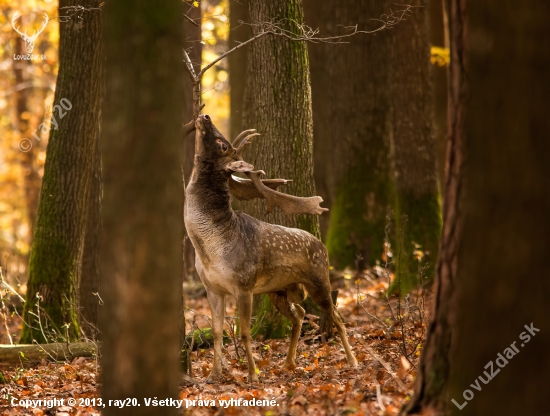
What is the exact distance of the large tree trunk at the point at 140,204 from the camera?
15.6ft

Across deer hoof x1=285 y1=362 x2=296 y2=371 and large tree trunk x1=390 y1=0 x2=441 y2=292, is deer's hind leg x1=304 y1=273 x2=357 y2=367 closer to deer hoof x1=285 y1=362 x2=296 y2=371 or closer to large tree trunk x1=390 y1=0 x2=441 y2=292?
deer hoof x1=285 y1=362 x2=296 y2=371

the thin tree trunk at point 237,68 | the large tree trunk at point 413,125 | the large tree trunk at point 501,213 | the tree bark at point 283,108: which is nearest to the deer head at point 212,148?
the tree bark at point 283,108

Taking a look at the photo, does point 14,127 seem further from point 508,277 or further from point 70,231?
point 508,277

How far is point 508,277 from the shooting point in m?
4.99

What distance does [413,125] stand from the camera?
1531 centimetres

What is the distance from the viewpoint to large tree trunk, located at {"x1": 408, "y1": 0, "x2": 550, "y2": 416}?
4.97 m

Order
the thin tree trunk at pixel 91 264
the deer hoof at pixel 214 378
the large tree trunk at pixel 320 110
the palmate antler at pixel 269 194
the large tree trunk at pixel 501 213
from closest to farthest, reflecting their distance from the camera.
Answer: the large tree trunk at pixel 501 213 < the deer hoof at pixel 214 378 < the palmate antler at pixel 269 194 < the thin tree trunk at pixel 91 264 < the large tree trunk at pixel 320 110

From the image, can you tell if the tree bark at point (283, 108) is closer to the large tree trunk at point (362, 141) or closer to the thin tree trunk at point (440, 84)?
the large tree trunk at point (362, 141)

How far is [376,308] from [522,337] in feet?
27.1

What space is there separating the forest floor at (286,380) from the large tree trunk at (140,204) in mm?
1903

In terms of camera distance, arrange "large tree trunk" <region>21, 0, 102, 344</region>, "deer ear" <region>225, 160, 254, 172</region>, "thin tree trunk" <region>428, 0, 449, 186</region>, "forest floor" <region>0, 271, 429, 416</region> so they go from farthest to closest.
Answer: "thin tree trunk" <region>428, 0, 449, 186</region>, "large tree trunk" <region>21, 0, 102, 344</region>, "deer ear" <region>225, 160, 254, 172</region>, "forest floor" <region>0, 271, 429, 416</region>

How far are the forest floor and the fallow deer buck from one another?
1.31 feet

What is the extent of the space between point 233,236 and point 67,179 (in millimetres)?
4005

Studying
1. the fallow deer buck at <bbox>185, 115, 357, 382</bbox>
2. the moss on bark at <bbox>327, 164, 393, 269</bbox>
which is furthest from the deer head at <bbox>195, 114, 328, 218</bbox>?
the moss on bark at <bbox>327, 164, 393, 269</bbox>
